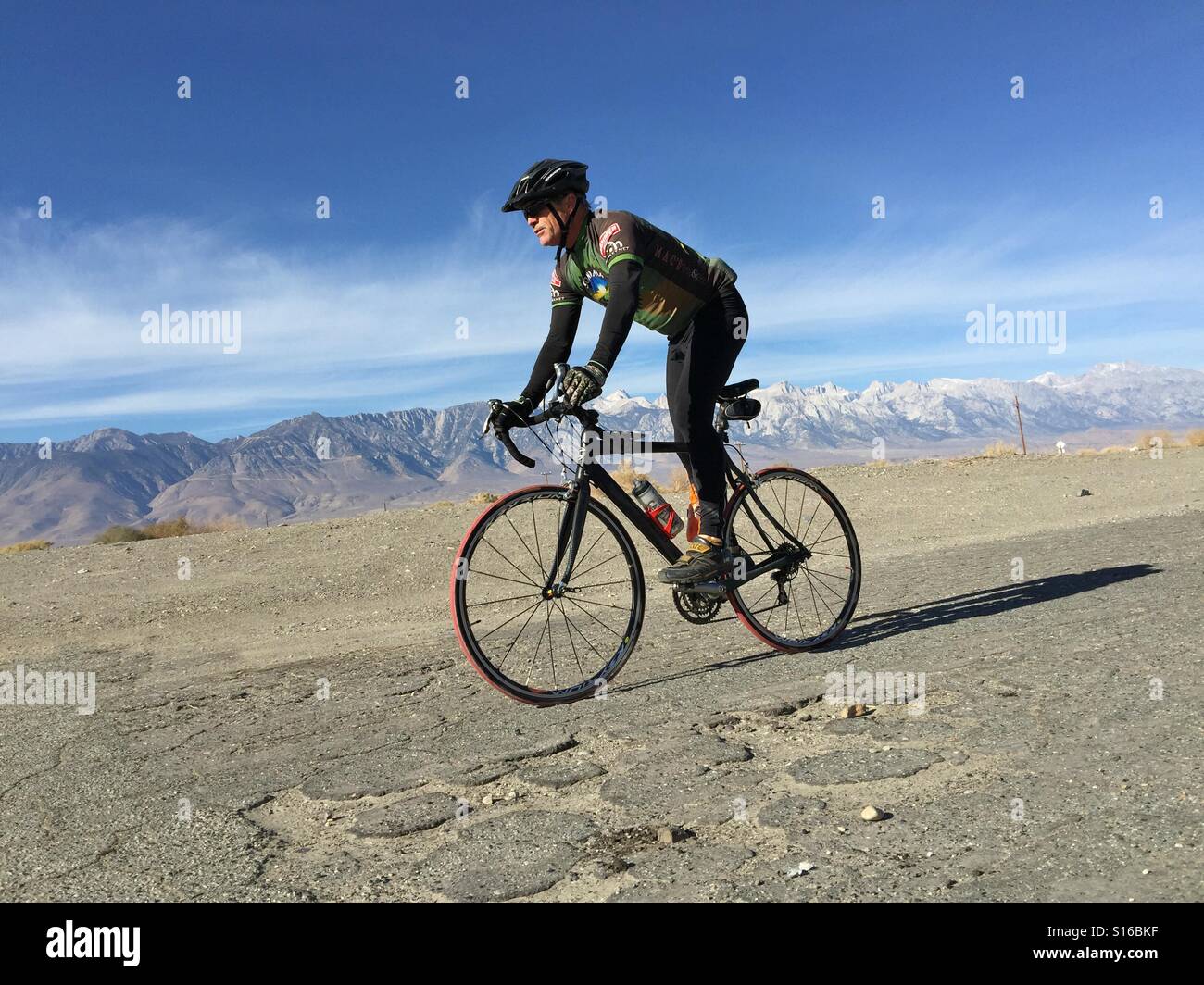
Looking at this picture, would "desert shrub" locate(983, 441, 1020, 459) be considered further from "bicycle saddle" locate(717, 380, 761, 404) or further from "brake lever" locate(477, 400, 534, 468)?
"brake lever" locate(477, 400, 534, 468)

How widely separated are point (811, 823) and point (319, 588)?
26.8ft

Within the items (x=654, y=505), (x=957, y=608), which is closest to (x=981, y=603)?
(x=957, y=608)

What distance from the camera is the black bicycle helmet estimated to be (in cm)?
425

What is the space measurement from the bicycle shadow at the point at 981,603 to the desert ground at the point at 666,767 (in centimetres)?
4

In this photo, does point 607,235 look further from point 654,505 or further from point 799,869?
point 799,869

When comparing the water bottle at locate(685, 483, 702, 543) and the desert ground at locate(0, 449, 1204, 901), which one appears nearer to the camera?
the desert ground at locate(0, 449, 1204, 901)

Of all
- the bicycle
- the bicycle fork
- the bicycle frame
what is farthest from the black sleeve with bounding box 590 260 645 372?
the bicycle fork

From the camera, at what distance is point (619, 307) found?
4.16 metres

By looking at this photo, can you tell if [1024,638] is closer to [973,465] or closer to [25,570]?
[25,570]

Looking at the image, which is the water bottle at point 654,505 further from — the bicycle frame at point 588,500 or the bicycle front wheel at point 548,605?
the bicycle front wheel at point 548,605

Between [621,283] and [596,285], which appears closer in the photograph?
[621,283]

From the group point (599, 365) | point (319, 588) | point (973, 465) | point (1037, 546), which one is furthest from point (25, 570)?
point (973, 465)

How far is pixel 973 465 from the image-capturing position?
18.0m

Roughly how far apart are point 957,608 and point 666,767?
3559 millimetres
